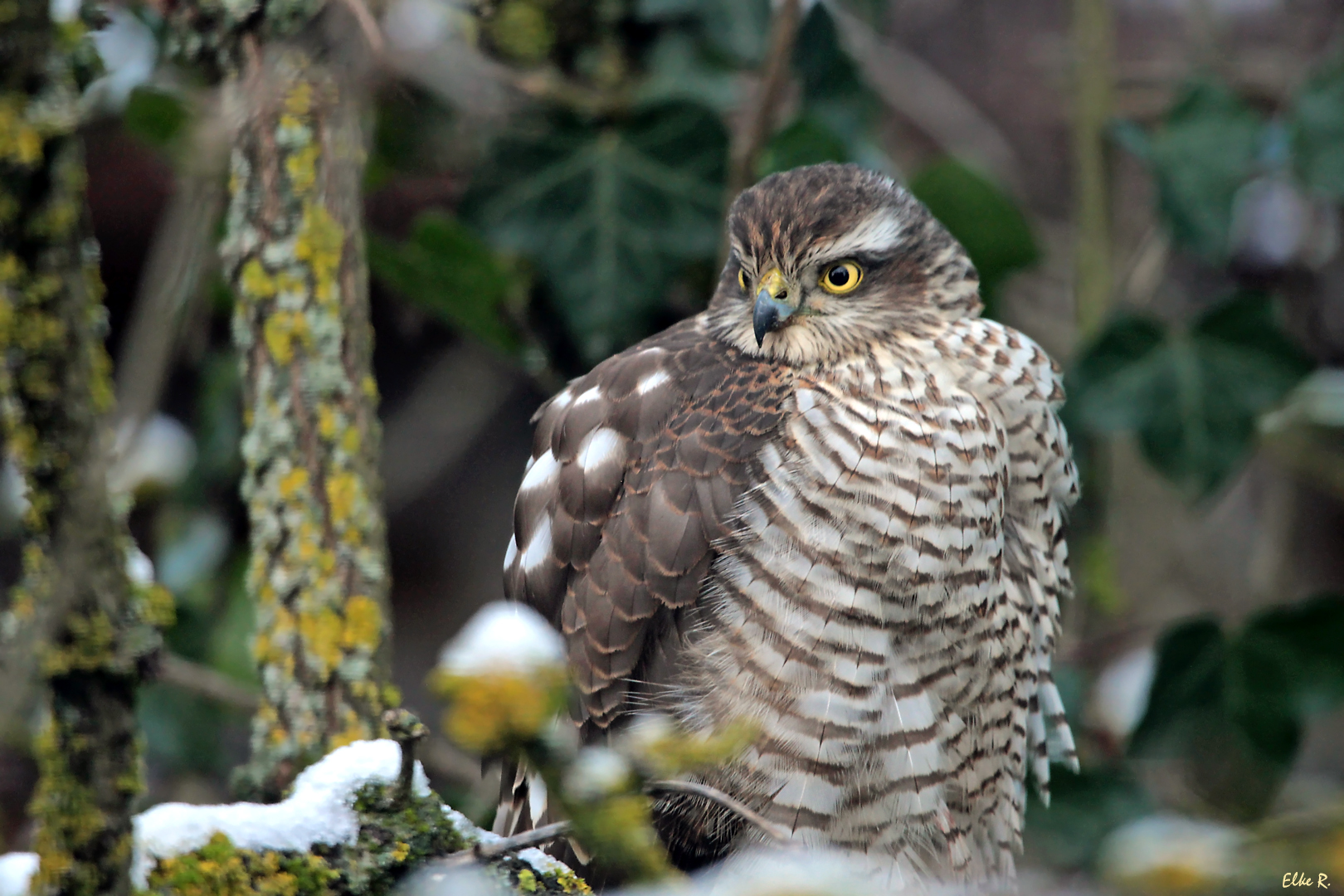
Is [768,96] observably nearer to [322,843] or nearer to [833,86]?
[833,86]

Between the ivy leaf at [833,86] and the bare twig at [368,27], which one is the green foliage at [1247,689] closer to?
the ivy leaf at [833,86]

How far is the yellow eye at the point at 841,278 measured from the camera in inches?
95.8

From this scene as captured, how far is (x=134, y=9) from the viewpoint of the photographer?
9.21 feet

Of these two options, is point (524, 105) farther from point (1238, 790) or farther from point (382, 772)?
point (1238, 790)

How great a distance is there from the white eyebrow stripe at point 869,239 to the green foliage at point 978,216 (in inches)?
24.2

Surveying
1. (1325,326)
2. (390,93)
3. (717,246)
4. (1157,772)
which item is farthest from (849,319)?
(1325,326)

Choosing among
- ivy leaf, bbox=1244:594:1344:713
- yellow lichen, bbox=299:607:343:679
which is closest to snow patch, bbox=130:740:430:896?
yellow lichen, bbox=299:607:343:679

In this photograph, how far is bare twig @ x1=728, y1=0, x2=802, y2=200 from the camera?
2.75 meters

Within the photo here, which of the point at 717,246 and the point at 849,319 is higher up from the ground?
the point at 717,246

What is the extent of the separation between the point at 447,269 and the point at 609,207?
1.30 feet

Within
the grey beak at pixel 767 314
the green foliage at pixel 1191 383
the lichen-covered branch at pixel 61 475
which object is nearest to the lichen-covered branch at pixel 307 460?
the lichen-covered branch at pixel 61 475

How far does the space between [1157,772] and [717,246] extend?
7.09 feet

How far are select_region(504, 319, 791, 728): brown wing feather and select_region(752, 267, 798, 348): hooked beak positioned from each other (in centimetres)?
7

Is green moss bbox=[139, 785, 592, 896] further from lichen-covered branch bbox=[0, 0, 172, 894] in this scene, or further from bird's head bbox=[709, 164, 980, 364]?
bird's head bbox=[709, 164, 980, 364]
